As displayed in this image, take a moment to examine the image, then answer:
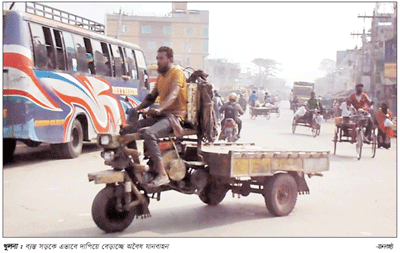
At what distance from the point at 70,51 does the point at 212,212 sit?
7.88m

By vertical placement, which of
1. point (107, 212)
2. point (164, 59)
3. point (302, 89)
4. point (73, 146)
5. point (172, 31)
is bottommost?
point (73, 146)

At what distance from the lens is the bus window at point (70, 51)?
13828mm

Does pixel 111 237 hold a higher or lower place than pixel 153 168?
lower

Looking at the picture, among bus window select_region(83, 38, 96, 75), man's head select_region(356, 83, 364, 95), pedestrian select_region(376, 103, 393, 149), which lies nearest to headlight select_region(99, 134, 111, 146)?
bus window select_region(83, 38, 96, 75)

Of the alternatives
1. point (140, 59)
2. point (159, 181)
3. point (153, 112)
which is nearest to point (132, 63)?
point (140, 59)

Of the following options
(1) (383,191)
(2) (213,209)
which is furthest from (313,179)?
(2) (213,209)

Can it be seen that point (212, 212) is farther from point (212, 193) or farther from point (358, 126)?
point (358, 126)

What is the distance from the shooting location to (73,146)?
47.1ft

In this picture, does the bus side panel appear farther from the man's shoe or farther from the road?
the man's shoe

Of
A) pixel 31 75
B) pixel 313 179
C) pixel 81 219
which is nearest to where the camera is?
pixel 81 219

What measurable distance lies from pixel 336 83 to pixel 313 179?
61799 mm

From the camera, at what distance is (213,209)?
25.1 feet

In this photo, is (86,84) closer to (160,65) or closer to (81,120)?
(81,120)
